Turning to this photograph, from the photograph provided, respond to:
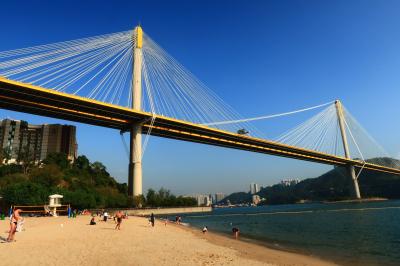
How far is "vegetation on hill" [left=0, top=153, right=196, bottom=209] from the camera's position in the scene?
4475 centimetres

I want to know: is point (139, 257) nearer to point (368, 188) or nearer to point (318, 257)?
point (318, 257)

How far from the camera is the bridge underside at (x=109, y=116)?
4284 centimetres

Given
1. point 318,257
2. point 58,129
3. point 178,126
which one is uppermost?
point 58,129

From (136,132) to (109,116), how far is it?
5138 millimetres

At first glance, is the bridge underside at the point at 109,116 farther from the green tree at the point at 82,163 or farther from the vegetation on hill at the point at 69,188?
the green tree at the point at 82,163

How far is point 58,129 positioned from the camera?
Answer: 11350 cm

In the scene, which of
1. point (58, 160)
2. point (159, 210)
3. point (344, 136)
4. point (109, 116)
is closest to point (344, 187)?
point (344, 136)

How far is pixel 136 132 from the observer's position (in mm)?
54906

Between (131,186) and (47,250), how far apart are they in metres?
43.0

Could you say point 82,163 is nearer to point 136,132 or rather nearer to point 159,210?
point 159,210

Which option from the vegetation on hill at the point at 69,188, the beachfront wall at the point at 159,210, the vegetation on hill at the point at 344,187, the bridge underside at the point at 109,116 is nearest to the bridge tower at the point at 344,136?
the vegetation on hill at the point at 344,187

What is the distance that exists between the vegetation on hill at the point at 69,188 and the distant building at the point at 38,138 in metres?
16.9

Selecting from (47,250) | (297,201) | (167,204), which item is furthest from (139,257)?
(297,201)

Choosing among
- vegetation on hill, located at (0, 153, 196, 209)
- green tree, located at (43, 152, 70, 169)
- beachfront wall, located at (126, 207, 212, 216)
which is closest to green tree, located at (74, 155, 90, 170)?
vegetation on hill, located at (0, 153, 196, 209)
